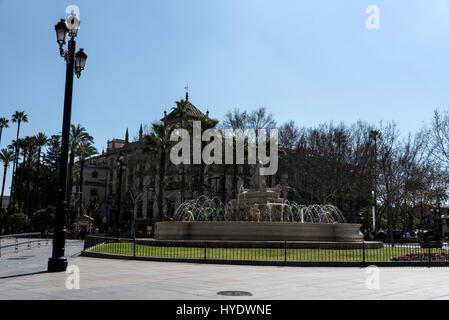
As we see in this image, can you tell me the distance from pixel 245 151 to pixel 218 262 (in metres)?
29.8

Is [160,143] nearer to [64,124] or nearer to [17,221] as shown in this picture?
[17,221]

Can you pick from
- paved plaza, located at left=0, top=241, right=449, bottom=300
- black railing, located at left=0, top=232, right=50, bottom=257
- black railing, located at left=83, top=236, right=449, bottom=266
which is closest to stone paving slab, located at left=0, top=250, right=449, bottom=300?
paved plaza, located at left=0, top=241, right=449, bottom=300

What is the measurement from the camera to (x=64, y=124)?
12555 millimetres

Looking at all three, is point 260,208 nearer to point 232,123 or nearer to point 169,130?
point 169,130

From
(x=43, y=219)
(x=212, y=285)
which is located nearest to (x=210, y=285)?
(x=212, y=285)

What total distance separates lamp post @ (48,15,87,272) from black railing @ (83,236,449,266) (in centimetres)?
471

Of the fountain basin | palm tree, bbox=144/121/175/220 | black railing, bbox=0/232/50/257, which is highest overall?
palm tree, bbox=144/121/175/220

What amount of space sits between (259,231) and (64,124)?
11506 mm

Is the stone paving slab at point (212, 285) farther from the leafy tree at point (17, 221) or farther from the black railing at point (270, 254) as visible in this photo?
the leafy tree at point (17, 221)

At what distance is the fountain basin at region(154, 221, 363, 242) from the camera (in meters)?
21.1

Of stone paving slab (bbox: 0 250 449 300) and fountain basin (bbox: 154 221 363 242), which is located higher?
fountain basin (bbox: 154 221 363 242)

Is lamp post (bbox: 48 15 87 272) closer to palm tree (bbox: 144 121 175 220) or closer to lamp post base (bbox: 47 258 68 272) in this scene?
lamp post base (bbox: 47 258 68 272)

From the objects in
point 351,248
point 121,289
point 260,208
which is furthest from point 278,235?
point 121,289

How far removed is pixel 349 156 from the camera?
44.0m
